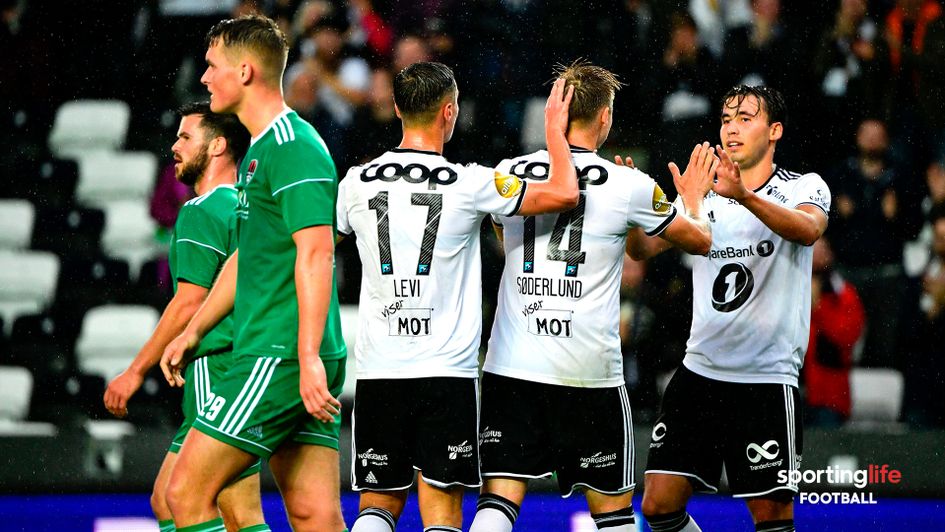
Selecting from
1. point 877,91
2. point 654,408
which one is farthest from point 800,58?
point 654,408

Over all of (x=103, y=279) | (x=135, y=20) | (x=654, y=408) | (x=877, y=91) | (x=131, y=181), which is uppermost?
(x=135, y=20)

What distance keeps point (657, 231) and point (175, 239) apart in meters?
1.78

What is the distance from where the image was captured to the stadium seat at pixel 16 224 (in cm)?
917

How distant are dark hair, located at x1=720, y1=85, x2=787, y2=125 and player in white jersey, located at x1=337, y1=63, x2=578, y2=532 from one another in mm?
972

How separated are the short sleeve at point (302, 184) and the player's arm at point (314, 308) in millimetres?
38

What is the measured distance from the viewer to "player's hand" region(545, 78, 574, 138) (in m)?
4.43

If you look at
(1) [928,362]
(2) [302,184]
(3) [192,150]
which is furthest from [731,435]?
(1) [928,362]

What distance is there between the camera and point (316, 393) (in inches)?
138

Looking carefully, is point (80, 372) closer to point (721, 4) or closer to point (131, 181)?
point (131, 181)

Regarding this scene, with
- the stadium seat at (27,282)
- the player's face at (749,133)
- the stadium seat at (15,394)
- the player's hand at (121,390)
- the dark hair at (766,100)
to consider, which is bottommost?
the stadium seat at (15,394)

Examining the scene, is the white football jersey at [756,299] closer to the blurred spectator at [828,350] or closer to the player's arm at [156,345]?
the player's arm at [156,345]

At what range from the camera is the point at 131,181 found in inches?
375

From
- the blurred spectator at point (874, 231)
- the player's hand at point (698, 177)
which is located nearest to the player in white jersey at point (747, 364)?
the player's hand at point (698, 177)

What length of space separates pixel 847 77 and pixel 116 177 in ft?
17.8
